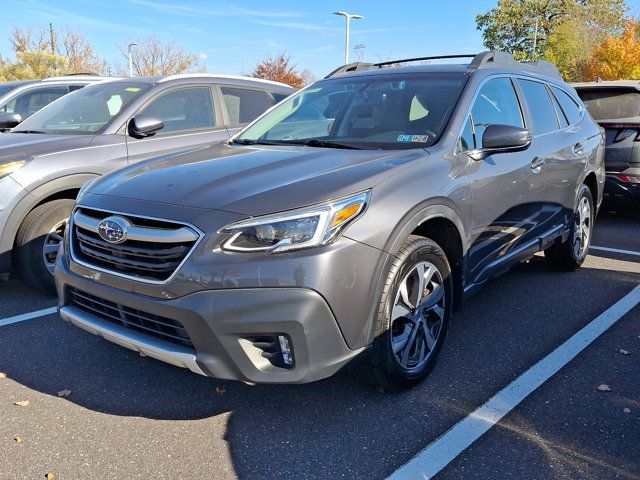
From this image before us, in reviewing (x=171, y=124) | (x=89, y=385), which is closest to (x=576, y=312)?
(x=89, y=385)

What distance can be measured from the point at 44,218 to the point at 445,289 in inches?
120

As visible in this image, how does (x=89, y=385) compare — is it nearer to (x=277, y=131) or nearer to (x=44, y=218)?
(x=44, y=218)

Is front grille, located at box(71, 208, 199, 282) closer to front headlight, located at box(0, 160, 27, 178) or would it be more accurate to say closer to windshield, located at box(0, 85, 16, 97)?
front headlight, located at box(0, 160, 27, 178)

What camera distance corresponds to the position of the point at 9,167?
4.18 meters

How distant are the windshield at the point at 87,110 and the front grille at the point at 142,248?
2439mm

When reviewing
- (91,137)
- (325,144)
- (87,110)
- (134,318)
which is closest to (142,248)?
(134,318)

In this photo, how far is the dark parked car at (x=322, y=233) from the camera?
2.41 m

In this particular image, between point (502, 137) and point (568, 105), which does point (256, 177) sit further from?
point (568, 105)

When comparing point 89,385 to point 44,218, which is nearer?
point 89,385

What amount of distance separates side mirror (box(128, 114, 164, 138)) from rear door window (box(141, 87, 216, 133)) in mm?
312

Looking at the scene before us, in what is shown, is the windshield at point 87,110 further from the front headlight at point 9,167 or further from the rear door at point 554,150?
the rear door at point 554,150

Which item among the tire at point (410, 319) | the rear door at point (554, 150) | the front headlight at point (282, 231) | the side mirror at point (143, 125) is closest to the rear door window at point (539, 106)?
the rear door at point (554, 150)

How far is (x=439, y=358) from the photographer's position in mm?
3494

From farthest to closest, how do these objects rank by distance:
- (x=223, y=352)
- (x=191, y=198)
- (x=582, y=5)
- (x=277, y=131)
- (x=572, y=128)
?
(x=582, y=5) → (x=572, y=128) → (x=277, y=131) → (x=191, y=198) → (x=223, y=352)
